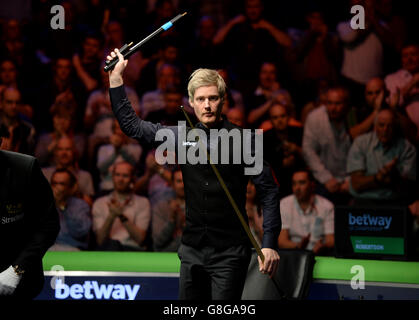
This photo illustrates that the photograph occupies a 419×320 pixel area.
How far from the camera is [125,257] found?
4.79m

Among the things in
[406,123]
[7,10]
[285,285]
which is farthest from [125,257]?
[7,10]

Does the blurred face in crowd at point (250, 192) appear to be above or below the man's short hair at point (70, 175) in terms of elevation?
below

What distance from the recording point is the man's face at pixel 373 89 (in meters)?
6.14

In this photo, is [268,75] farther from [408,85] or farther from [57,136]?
[57,136]

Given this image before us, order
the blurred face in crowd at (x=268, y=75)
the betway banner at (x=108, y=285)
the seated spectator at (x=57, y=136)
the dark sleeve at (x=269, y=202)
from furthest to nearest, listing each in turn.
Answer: the seated spectator at (x=57, y=136) < the blurred face in crowd at (x=268, y=75) < the betway banner at (x=108, y=285) < the dark sleeve at (x=269, y=202)

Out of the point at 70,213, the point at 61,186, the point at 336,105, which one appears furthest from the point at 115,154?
the point at 336,105

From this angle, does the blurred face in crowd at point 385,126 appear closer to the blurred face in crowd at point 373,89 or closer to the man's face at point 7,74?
the blurred face in crowd at point 373,89

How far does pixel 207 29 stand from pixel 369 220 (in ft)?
9.22

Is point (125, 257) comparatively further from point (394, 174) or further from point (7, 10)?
point (7, 10)

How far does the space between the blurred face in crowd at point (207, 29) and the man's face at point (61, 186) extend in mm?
1849

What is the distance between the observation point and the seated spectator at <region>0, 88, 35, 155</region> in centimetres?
650

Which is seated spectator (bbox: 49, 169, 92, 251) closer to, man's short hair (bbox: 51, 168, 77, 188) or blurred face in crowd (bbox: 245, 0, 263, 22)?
man's short hair (bbox: 51, 168, 77, 188)

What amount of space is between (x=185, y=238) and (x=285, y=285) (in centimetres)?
124

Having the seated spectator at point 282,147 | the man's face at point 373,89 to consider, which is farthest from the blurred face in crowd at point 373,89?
the seated spectator at point 282,147
